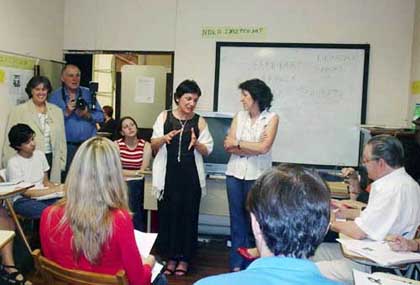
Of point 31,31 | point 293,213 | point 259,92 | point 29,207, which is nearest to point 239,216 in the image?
point 259,92

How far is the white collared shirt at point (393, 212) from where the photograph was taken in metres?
2.26

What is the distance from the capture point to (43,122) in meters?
3.84

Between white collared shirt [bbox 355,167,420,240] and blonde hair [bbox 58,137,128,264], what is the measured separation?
1287 mm

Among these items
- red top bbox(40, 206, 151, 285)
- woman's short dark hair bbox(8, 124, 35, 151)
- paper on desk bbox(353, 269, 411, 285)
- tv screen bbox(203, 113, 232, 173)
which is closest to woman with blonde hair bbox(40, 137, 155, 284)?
red top bbox(40, 206, 151, 285)

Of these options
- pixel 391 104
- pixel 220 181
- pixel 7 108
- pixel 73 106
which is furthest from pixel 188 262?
pixel 391 104

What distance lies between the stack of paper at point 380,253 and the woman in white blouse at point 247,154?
1209mm

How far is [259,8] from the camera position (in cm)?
451

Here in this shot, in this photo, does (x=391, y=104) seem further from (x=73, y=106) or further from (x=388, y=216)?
(x=73, y=106)

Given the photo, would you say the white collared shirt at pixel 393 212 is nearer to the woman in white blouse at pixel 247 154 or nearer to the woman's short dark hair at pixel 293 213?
the woman in white blouse at pixel 247 154

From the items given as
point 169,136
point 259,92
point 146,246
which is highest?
point 259,92

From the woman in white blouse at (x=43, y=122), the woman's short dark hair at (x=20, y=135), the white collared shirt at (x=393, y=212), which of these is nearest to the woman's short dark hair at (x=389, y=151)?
the white collared shirt at (x=393, y=212)

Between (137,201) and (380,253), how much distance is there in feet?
8.40

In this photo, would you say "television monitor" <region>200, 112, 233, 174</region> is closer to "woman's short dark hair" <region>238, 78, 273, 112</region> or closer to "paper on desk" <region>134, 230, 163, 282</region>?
"woman's short dark hair" <region>238, 78, 273, 112</region>

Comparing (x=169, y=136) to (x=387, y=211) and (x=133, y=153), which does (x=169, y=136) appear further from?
(x=387, y=211)
